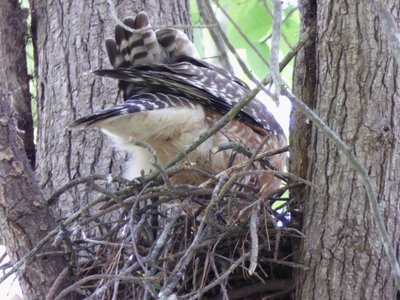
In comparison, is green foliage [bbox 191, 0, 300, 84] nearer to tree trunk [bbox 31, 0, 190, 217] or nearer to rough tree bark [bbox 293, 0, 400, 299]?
tree trunk [bbox 31, 0, 190, 217]

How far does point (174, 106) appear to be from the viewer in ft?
10.5

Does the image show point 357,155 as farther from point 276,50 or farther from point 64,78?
point 64,78

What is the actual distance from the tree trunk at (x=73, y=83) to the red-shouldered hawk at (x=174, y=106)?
0.74ft

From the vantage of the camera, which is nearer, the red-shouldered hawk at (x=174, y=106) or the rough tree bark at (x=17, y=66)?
the red-shouldered hawk at (x=174, y=106)

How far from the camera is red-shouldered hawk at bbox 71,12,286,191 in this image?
3115 mm

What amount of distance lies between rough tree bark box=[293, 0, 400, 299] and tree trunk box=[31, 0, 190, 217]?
52.6 inches

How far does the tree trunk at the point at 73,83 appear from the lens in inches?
141

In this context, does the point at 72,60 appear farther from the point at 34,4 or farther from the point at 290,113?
the point at 290,113

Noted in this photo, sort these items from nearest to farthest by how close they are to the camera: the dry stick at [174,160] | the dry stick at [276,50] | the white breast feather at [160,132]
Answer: the dry stick at [276,50] < the dry stick at [174,160] < the white breast feather at [160,132]

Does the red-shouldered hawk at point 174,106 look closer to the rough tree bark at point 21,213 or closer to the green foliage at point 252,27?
the rough tree bark at point 21,213

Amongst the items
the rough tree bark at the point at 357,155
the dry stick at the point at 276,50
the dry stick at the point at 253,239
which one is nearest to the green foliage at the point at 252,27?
the rough tree bark at the point at 357,155

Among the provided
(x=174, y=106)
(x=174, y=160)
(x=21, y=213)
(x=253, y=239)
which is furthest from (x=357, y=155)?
(x=21, y=213)

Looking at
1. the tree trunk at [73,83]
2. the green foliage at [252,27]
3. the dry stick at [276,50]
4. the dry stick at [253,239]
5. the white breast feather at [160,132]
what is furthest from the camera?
the green foliage at [252,27]

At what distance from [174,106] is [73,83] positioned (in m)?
0.83
